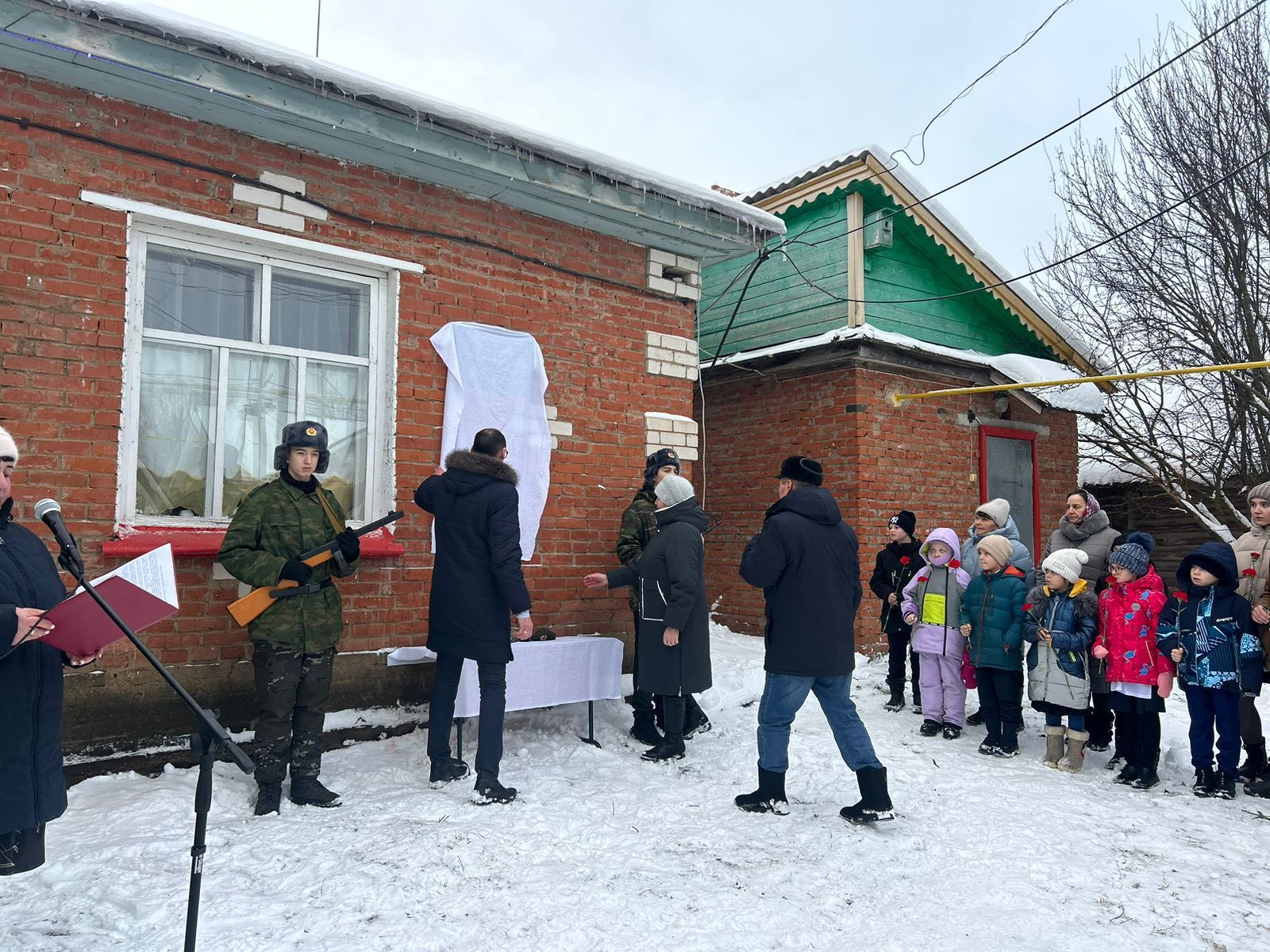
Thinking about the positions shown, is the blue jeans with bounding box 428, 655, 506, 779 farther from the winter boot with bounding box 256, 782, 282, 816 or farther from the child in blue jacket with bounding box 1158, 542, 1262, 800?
the child in blue jacket with bounding box 1158, 542, 1262, 800

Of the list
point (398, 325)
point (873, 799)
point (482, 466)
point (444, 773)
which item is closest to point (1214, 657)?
point (873, 799)

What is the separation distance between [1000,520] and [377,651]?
169 inches

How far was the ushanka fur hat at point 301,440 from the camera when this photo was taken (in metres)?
4.20

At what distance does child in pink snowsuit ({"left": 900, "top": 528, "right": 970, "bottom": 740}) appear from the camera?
19.4ft

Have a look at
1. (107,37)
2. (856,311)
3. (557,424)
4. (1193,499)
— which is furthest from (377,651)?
(1193,499)

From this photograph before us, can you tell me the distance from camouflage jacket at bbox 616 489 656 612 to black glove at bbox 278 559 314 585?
7.09 ft

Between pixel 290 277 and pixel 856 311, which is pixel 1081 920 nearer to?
pixel 290 277

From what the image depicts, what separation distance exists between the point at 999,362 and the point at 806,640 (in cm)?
647

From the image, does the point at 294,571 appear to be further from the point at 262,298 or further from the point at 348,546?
the point at 262,298

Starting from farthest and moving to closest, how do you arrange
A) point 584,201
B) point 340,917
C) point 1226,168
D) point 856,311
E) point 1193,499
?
1. point 1193,499
2. point 1226,168
3. point 856,311
4. point 584,201
5. point 340,917

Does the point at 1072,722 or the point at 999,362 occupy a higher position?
the point at 999,362

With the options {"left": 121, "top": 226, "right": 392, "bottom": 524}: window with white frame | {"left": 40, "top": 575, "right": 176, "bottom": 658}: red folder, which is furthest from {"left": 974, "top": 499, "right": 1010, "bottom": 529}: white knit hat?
{"left": 40, "top": 575, "right": 176, "bottom": 658}: red folder

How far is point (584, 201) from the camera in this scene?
5.88 meters

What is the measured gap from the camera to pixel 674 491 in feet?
17.1
